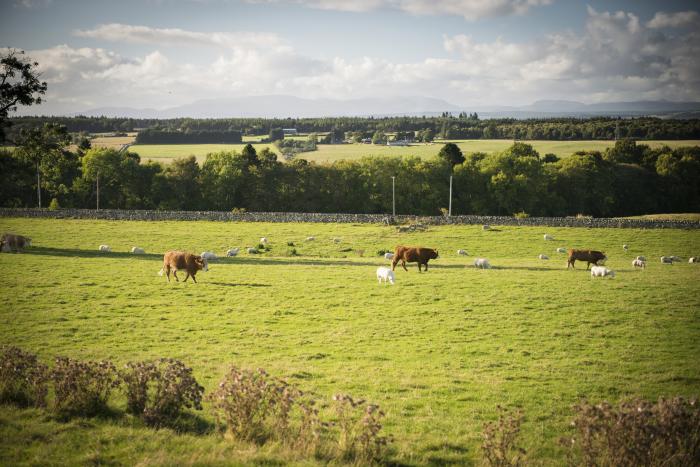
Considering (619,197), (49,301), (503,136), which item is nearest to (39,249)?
(49,301)

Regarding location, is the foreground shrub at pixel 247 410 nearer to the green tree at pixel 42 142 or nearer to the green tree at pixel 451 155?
the green tree at pixel 42 142

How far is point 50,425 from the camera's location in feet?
29.0

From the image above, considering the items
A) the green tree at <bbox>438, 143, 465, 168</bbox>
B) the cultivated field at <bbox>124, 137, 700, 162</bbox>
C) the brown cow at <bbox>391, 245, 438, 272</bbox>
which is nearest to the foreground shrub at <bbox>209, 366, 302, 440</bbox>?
the brown cow at <bbox>391, 245, 438, 272</bbox>

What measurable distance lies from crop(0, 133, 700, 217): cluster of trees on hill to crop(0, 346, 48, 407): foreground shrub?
223 feet

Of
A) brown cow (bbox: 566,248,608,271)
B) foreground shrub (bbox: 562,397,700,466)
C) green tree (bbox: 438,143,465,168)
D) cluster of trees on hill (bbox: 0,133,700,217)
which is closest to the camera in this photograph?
foreground shrub (bbox: 562,397,700,466)

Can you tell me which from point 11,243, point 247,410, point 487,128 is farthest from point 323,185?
point 487,128

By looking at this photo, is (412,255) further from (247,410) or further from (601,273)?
(247,410)

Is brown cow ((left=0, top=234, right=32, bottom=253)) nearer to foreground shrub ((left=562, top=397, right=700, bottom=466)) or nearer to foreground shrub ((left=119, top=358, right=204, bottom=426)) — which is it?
foreground shrub ((left=119, top=358, right=204, bottom=426))

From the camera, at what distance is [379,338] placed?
53.1 feet

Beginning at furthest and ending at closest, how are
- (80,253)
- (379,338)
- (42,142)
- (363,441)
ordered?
(80,253)
(42,142)
(379,338)
(363,441)

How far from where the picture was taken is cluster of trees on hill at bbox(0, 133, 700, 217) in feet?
252

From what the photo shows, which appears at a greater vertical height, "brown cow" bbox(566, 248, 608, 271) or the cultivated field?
the cultivated field

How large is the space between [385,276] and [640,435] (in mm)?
17864

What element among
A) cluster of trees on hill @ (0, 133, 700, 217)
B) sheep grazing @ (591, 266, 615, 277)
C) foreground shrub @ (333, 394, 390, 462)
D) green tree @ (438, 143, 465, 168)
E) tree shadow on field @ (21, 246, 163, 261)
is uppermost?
green tree @ (438, 143, 465, 168)
